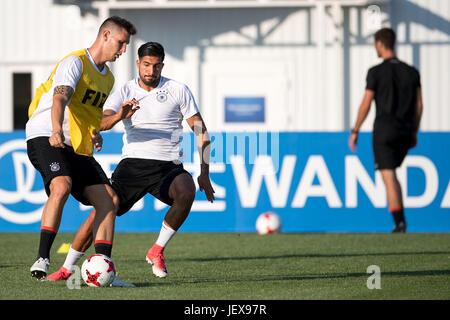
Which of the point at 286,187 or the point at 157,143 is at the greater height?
the point at 157,143

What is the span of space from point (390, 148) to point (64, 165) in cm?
558

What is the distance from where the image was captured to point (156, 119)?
8.27 meters

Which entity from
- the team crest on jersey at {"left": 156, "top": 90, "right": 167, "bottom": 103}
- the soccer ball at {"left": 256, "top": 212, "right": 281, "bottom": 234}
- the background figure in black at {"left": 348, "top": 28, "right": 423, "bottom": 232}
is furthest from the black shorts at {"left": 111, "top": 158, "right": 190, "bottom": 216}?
the soccer ball at {"left": 256, "top": 212, "right": 281, "bottom": 234}

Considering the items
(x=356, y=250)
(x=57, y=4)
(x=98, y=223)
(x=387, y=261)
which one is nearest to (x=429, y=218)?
(x=356, y=250)

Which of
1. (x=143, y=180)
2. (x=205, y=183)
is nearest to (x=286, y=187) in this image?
(x=143, y=180)

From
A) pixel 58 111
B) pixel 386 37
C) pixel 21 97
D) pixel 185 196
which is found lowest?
pixel 185 196

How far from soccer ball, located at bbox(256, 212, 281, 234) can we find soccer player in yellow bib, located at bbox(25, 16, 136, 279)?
5.48 metres

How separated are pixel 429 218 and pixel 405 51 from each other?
586 cm

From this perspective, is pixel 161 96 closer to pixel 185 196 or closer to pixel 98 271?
pixel 185 196

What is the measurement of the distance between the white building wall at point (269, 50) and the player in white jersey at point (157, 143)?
9.54 m

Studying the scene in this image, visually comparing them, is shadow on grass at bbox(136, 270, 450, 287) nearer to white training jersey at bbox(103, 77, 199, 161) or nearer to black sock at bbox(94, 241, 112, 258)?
black sock at bbox(94, 241, 112, 258)

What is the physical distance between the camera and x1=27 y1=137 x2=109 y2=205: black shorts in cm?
692

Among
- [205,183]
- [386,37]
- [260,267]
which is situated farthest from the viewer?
[386,37]

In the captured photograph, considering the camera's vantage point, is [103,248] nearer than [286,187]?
Yes
